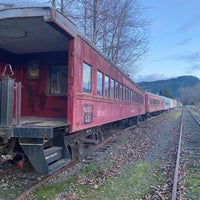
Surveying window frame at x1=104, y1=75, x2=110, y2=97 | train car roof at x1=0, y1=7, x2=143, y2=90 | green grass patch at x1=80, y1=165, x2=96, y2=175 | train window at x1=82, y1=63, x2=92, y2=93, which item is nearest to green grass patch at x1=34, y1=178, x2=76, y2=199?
green grass patch at x1=80, y1=165, x2=96, y2=175

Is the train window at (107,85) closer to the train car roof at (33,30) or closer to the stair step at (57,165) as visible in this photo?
the train car roof at (33,30)

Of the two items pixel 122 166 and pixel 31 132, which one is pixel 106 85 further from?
pixel 31 132

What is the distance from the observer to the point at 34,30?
5.72 metres

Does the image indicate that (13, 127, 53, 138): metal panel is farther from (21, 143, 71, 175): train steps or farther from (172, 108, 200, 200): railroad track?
(172, 108, 200, 200): railroad track

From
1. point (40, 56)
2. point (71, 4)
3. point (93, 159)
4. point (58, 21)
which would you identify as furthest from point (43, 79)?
point (71, 4)

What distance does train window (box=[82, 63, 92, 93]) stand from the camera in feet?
20.7

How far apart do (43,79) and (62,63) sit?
2.41 ft

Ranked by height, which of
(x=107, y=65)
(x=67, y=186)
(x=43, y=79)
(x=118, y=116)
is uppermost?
(x=107, y=65)

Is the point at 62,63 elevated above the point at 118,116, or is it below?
above

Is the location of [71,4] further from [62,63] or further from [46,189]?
[46,189]

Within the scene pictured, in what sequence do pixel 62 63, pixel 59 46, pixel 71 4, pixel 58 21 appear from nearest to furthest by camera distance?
pixel 58 21 < pixel 59 46 < pixel 62 63 < pixel 71 4

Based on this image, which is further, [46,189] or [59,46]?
[59,46]

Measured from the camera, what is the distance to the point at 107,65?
867 cm

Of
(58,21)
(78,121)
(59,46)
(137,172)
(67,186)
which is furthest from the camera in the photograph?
(59,46)
